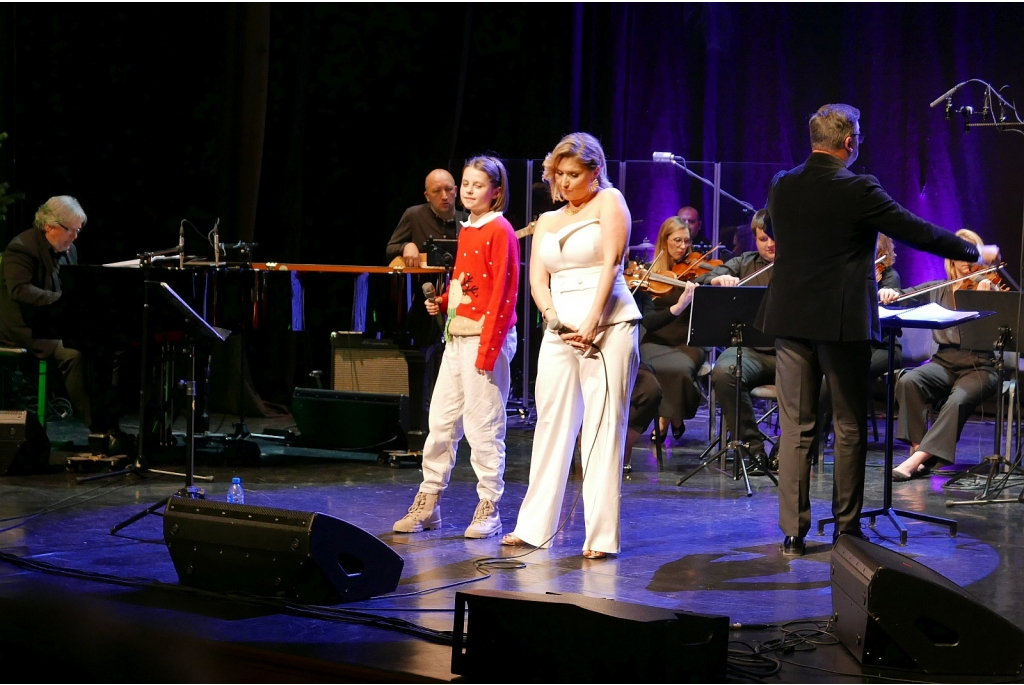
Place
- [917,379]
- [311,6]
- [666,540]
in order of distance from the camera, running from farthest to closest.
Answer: [311,6]
[917,379]
[666,540]

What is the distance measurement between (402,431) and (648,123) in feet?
15.5

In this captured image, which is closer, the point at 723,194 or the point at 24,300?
the point at 24,300

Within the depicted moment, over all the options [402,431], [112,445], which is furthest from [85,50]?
[402,431]

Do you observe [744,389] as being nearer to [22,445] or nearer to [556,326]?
[556,326]

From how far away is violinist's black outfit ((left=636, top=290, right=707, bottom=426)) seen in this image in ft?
23.9

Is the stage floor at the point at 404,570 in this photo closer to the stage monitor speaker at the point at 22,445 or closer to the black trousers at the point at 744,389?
the stage monitor speaker at the point at 22,445

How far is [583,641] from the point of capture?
9.65ft

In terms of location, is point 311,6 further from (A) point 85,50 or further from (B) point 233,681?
(B) point 233,681

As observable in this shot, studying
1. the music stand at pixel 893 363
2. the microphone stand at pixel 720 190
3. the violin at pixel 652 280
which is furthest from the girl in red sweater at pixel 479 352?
the microphone stand at pixel 720 190

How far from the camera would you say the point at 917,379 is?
713cm

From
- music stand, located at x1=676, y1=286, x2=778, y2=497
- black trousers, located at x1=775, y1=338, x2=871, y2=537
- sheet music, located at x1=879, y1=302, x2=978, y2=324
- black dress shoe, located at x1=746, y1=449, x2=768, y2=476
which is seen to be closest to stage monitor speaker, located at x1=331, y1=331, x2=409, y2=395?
music stand, located at x1=676, y1=286, x2=778, y2=497

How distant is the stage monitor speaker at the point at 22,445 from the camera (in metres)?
6.48

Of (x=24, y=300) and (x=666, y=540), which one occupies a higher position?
(x=24, y=300)

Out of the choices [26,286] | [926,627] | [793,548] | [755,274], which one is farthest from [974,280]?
[26,286]
